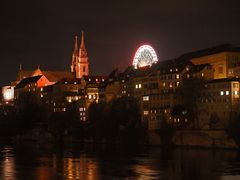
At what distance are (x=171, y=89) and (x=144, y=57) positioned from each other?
73.1ft

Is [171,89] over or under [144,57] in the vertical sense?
under

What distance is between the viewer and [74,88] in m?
124

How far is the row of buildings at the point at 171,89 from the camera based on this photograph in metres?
74.8

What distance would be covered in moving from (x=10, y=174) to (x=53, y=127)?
57247 millimetres

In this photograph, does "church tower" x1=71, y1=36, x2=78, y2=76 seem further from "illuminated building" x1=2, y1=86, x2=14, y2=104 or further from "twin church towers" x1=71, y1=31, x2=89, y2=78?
"illuminated building" x1=2, y1=86, x2=14, y2=104

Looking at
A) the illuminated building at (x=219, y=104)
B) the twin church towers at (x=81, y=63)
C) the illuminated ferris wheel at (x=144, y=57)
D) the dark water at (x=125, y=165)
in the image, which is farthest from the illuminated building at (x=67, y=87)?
the dark water at (x=125, y=165)

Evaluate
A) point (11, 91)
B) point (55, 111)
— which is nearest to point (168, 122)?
point (55, 111)

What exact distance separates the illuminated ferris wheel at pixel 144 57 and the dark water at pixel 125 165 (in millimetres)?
34324

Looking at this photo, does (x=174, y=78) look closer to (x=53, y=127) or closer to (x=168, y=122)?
(x=168, y=122)

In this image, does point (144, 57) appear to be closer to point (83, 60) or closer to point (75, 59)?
point (83, 60)

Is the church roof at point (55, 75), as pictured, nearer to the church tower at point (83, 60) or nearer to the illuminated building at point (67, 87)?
the illuminated building at point (67, 87)

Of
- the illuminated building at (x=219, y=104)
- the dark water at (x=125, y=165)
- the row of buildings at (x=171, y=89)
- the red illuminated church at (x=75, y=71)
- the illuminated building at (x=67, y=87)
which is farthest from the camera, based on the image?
the red illuminated church at (x=75, y=71)

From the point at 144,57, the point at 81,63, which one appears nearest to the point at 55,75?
the point at 81,63

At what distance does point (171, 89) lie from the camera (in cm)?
8681
